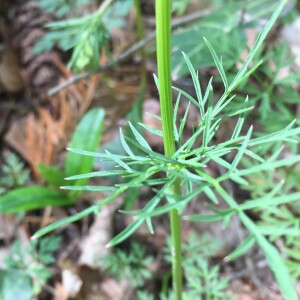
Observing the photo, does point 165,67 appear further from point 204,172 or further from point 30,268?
point 30,268

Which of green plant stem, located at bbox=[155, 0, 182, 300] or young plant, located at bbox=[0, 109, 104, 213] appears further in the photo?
young plant, located at bbox=[0, 109, 104, 213]

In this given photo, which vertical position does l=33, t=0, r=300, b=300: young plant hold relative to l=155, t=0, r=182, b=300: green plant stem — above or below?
below

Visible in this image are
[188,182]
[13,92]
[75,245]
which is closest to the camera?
[188,182]

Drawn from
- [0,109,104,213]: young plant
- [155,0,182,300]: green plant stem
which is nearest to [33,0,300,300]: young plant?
[155,0,182,300]: green plant stem

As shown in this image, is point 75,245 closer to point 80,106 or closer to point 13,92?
point 80,106

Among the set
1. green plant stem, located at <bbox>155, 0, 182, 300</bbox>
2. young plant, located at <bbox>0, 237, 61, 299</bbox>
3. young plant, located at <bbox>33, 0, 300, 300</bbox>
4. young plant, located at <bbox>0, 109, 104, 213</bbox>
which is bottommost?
young plant, located at <bbox>0, 237, 61, 299</bbox>

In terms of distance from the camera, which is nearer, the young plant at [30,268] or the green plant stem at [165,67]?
the green plant stem at [165,67]

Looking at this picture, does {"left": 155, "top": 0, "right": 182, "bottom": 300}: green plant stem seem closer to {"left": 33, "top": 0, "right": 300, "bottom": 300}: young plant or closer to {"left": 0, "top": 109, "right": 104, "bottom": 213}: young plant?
{"left": 33, "top": 0, "right": 300, "bottom": 300}: young plant

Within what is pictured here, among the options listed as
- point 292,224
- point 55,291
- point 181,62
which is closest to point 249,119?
point 181,62

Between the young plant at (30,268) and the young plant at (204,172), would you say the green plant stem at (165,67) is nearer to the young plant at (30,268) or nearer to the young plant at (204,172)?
the young plant at (204,172)

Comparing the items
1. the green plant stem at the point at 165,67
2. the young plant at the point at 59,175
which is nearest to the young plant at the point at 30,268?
the young plant at the point at 59,175

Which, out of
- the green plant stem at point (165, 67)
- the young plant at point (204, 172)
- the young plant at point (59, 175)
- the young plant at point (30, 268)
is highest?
the green plant stem at point (165, 67)
